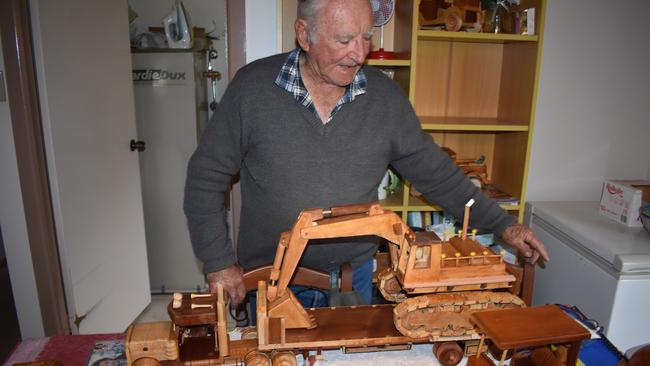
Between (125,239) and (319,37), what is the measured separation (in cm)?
179

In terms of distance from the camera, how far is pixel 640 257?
1602 millimetres

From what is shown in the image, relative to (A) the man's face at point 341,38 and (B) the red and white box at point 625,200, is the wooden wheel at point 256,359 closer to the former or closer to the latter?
(A) the man's face at point 341,38

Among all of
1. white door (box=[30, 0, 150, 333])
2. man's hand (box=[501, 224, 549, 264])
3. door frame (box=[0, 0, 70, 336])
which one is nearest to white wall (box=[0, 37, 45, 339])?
door frame (box=[0, 0, 70, 336])

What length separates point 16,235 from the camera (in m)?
1.82

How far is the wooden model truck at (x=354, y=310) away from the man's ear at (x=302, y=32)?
0.51 metres

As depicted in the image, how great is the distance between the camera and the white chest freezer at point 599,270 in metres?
1.63

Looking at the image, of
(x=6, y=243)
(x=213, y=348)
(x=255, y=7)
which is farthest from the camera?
(x=255, y=7)

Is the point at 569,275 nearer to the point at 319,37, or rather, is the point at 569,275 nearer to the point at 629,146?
the point at 629,146

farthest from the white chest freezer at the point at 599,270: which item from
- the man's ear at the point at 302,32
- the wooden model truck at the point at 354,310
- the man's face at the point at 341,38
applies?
the man's ear at the point at 302,32

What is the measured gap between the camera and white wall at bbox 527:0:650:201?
222 centimetres

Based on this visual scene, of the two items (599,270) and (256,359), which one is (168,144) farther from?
(599,270)

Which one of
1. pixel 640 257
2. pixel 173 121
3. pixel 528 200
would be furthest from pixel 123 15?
pixel 640 257

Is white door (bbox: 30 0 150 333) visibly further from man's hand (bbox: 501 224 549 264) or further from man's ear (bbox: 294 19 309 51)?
man's hand (bbox: 501 224 549 264)

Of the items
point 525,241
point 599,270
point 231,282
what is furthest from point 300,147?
point 599,270
